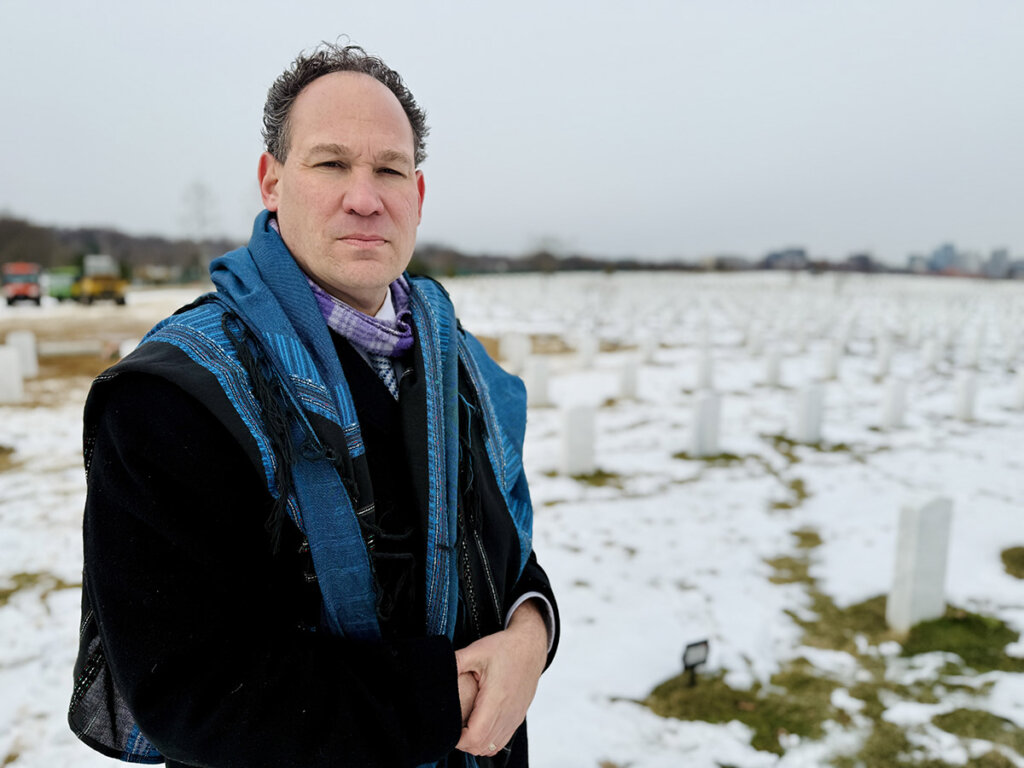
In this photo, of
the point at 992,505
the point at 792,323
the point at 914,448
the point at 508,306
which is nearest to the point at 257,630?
the point at 992,505

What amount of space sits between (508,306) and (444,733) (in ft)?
86.1

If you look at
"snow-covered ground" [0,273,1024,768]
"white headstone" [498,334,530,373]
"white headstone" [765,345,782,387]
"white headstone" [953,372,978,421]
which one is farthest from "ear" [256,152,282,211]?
"white headstone" [765,345,782,387]

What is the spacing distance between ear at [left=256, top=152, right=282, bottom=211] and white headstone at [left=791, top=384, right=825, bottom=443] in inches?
309

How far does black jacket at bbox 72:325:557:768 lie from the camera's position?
3.03 feet

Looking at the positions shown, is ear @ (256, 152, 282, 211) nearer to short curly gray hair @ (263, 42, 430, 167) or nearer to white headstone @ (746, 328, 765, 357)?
short curly gray hair @ (263, 42, 430, 167)

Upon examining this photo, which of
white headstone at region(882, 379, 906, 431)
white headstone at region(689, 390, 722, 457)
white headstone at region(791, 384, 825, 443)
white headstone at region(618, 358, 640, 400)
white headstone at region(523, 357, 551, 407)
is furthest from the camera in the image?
white headstone at region(618, 358, 640, 400)

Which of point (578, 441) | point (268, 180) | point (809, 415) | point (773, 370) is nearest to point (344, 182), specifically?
point (268, 180)

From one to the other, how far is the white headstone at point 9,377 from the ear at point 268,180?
10.4 m

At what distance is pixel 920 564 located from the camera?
384 centimetres

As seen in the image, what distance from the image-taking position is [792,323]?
2022 cm

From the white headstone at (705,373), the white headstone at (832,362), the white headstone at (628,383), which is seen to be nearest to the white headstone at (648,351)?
the white headstone at (705,373)

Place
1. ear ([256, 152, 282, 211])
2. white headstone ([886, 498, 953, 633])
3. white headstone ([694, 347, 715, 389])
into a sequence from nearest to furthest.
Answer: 1. ear ([256, 152, 282, 211])
2. white headstone ([886, 498, 953, 633])
3. white headstone ([694, 347, 715, 389])

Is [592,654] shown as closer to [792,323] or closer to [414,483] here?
[414,483]

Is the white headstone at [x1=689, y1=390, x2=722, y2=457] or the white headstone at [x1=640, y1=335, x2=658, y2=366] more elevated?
the white headstone at [x1=640, y1=335, x2=658, y2=366]
